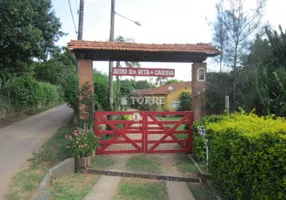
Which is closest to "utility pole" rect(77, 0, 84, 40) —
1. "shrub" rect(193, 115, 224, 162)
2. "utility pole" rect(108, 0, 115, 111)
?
"utility pole" rect(108, 0, 115, 111)

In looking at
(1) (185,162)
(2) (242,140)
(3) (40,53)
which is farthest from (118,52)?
(3) (40,53)

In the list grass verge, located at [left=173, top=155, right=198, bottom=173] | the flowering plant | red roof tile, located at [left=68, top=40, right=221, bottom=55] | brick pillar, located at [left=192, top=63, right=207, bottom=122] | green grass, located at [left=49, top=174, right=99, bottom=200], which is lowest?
green grass, located at [left=49, top=174, right=99, bottom=200]

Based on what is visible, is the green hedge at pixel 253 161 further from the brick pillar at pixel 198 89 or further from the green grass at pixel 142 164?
the brick pillar at pixel 198 89

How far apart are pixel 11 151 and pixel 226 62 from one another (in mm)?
8715

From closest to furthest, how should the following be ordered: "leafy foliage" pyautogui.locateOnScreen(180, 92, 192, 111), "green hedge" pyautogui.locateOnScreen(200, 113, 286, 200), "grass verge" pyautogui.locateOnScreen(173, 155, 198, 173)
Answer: "green hedge" pyautogui.locateOnScreen(200, 113, 286, 200)
"grass verge" pyautogui.locateOnScreen(173, 155, 198, 173)
"leafy foliage" pyautogui.locateOnScreen(180, 92, 192, 111)

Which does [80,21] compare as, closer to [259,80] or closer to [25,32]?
[25,32]

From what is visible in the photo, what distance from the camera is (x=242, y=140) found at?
137 inches

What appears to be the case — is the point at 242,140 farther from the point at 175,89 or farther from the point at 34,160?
the point at 175,89

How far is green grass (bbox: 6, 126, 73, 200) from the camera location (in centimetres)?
448

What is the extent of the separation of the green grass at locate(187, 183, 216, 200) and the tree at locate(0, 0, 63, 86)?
389 inches

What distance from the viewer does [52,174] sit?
5.35 meters

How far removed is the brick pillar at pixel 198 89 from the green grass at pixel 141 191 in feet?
11.3

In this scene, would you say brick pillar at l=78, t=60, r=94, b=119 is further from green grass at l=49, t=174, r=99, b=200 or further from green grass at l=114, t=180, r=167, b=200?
green grass at l=114, t=180, r=167, b=200

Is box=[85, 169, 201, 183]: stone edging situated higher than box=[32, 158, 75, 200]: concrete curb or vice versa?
box=[32, 158, 75, 200]: concrete curb
